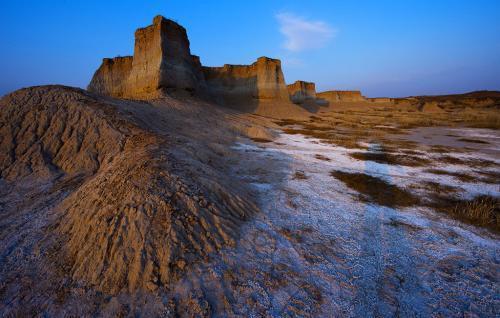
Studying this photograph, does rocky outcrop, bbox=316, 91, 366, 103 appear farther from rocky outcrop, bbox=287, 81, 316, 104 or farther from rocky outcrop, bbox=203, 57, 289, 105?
rocky outcrop, bbox=203, 57, 289, 105

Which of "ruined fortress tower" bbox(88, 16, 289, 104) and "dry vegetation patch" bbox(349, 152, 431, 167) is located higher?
"ruined fortress tower" bbox(88, 16, 289, 104)

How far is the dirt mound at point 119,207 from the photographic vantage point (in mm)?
3627

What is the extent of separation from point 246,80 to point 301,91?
78.6 feet

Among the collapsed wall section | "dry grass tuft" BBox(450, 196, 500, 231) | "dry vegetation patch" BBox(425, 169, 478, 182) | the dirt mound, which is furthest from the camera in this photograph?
the collapsed wall section

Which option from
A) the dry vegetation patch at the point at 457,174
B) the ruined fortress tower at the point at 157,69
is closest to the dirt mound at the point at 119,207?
the dry vegetation patch at the point at 457,174

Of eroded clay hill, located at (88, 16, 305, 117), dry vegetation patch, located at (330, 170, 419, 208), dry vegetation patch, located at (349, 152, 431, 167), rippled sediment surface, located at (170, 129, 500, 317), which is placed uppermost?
eroded clay hill, located at (88, 16, 305, 117)

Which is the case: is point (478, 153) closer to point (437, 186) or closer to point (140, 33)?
point (437, 186)

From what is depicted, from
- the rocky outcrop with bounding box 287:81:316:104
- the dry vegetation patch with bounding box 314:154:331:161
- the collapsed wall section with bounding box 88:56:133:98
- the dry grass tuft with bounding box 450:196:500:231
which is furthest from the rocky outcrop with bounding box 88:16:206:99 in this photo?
the rocky outcrop with bounding box 287:81:316:104

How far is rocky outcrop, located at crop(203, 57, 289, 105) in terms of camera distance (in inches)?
1456

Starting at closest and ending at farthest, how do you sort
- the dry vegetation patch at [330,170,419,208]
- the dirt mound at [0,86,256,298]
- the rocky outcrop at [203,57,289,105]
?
the dirt mound at [0,86,256,298]
the dry vegetation patch at [330,170,419,208]
the rocky outcrop at [203,57,289,105]

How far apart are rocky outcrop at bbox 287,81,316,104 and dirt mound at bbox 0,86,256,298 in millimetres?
50809

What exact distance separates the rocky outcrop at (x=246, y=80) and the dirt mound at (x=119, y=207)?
30.1 metres

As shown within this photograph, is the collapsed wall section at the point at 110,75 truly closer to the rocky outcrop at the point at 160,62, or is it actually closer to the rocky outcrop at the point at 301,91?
the rocky outcrop at the point at 160,62

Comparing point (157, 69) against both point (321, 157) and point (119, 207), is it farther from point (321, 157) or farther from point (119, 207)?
point (119, 207)
